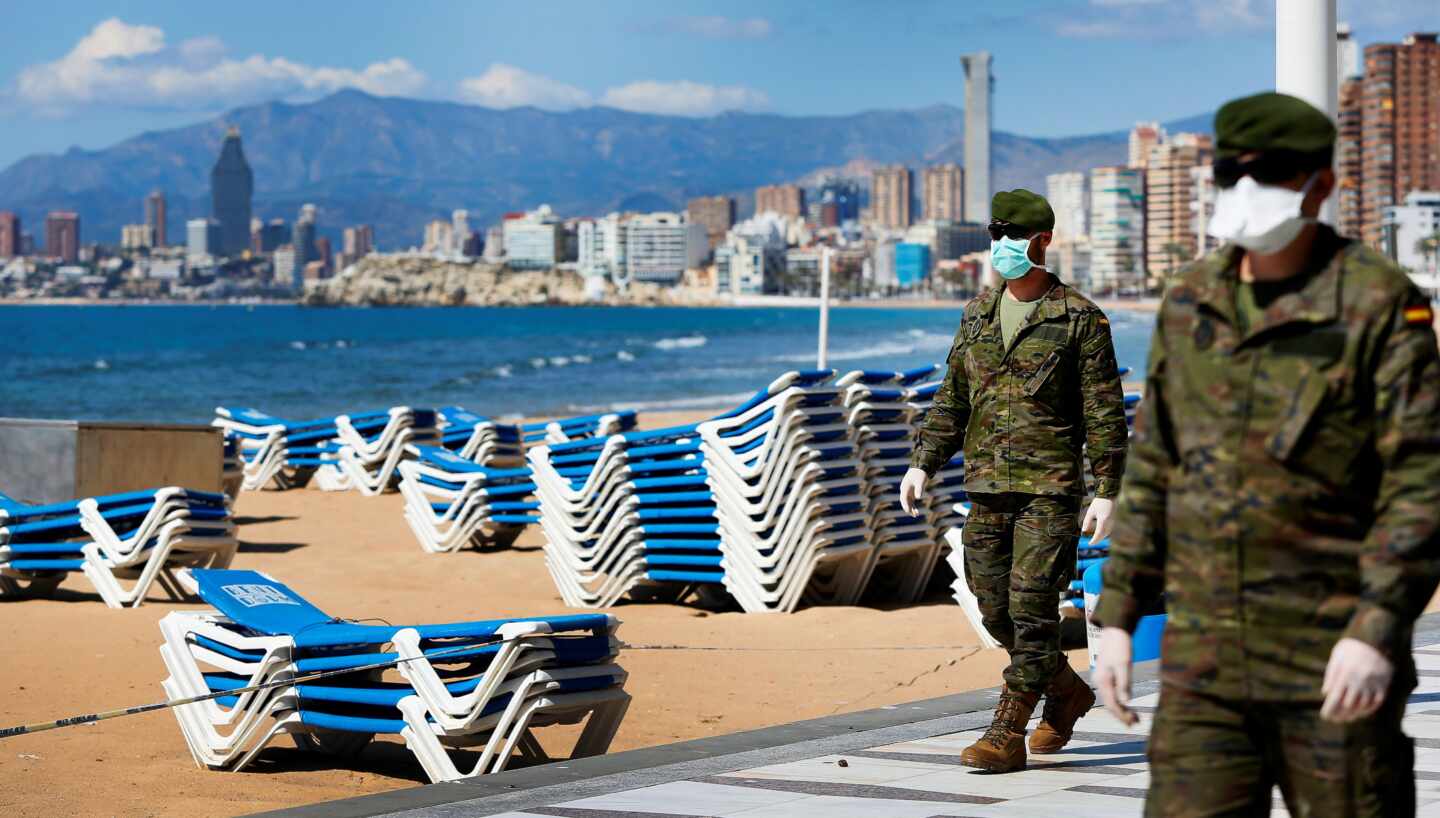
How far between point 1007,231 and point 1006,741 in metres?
1.73

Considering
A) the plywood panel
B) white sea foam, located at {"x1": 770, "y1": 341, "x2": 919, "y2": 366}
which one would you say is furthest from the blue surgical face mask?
white sea foam, located at {"x1": 770, "y1": 341, "x2": 919, "y2": 366}

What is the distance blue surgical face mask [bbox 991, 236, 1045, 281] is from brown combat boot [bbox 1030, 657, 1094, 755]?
1355 mm

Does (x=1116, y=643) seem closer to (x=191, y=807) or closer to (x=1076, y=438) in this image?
(x=1076, y=438)

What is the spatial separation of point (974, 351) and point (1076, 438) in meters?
0.46

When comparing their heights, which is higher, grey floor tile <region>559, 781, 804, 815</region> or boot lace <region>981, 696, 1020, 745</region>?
boot lace <region>981, 696, 1020, 745</region>

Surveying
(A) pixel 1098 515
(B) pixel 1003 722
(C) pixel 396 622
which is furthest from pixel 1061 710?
(C) pixel 396 622

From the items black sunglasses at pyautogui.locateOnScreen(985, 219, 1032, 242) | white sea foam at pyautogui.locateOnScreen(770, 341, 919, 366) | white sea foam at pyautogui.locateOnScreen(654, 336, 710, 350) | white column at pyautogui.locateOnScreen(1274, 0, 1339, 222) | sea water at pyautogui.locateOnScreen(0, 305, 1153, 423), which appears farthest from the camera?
white sea foam at pyautogui.locateOnScreen(654, 336, 710, 350)

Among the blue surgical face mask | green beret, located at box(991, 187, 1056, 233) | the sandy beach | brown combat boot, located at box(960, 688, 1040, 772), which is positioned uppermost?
green beret, located at box(991, 187, 1056, 233)

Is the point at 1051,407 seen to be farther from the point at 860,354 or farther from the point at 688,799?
the point at 860,354

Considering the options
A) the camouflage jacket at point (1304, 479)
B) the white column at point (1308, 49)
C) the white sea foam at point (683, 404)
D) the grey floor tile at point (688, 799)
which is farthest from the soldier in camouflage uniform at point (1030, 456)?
the white sea foam at point (683, 404)

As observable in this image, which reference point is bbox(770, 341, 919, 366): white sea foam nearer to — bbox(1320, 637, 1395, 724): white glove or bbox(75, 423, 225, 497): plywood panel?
bbox(75, 423, 225, 497): plywood panel

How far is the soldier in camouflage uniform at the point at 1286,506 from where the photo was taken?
3.26 m

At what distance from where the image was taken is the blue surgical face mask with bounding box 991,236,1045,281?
6547mm

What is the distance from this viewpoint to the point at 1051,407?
6.52 m
